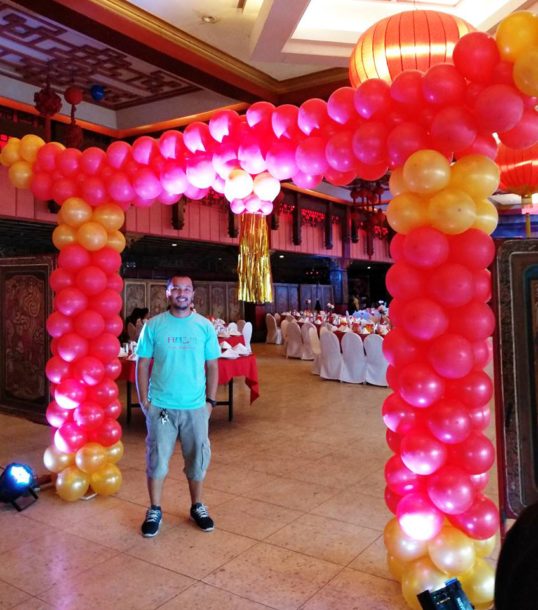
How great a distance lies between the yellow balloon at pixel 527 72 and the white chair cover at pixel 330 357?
21.2ft

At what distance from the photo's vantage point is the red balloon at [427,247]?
91.4 inches

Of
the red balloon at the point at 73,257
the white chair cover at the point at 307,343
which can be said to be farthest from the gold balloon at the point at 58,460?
the white chair cover at the point at 307,343

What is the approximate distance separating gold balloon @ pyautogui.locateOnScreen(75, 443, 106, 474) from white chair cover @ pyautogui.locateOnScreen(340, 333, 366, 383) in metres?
5.21

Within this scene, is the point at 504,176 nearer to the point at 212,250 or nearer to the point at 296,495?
the point at 296,495

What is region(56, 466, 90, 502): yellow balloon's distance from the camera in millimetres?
3486

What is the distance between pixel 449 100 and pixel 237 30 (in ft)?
11.5

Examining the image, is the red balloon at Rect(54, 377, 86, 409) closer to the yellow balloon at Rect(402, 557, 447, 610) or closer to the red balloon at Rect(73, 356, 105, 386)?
the red balloon at Rect(73, 356, 105, 386)

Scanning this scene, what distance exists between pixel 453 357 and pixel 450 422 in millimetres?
284

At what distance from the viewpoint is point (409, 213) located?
2418 millimetres

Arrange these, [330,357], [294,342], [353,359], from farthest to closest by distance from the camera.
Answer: [294,342]
[330,357]
[353,359]

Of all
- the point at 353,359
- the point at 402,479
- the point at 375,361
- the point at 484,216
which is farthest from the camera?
the point at 353,359

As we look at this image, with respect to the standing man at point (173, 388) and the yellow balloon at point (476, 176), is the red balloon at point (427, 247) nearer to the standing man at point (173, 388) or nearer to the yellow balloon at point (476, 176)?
the yellow balloon at point (476, 176)

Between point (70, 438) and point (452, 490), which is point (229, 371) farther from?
point (452, 490)

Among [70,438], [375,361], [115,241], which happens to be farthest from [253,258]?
[375,361]
